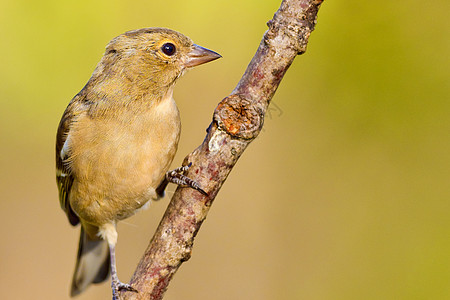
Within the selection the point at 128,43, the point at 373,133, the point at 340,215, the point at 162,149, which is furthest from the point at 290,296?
the point at 128,43

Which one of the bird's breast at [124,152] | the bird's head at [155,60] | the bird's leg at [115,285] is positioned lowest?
the bird's leg at [115,285]

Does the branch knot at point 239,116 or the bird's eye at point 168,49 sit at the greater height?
the bird's eye at point 168,49

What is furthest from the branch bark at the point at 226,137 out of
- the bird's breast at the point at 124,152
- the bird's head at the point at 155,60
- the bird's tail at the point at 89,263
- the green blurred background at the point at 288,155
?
the bird's tail at the point at 89,263

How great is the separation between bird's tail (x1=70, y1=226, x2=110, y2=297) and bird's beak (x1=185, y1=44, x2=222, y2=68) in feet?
5.72

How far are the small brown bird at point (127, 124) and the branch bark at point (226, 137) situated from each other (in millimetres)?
715

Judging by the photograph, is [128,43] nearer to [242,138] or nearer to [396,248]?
[242,138]

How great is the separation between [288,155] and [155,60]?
169 centimetres

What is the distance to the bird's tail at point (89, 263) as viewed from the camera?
4328 mm

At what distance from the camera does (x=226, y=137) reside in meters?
2.37

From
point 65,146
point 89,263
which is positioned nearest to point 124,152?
point 65,146

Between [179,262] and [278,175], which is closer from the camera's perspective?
[179,262]

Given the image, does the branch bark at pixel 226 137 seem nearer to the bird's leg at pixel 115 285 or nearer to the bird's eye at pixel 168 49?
the bird's leg at pixel 115 285

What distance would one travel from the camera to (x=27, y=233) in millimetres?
4820

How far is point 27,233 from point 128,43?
7.44 ft
